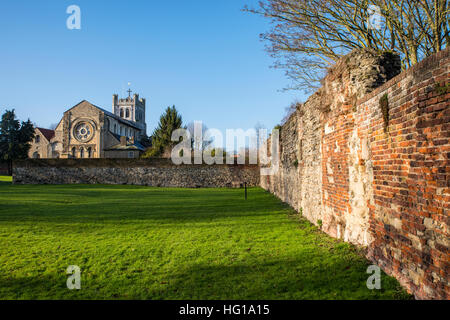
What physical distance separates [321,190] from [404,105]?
3730mm

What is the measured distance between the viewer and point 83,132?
51.8 metres

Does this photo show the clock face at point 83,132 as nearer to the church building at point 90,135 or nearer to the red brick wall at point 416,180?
the church building at point 90,135

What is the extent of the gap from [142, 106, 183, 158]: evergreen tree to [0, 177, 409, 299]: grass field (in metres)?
36.4

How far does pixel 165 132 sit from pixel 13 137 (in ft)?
72.3

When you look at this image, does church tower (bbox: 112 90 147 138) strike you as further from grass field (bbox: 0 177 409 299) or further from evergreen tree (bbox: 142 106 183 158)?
grass field (bbox: 0 177 409 299)

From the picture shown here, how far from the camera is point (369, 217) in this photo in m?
4.42

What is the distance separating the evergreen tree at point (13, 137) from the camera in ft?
139

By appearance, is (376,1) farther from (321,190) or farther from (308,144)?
(321,190)

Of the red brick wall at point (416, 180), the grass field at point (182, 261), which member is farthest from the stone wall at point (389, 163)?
the grass field at point (182, 261)

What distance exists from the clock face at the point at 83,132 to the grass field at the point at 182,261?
46966 mm

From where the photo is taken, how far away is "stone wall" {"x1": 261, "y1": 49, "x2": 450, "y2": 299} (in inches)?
108

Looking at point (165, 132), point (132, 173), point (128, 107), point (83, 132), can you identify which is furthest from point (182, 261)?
point (128, 107)

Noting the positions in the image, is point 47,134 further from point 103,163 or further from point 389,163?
point 389,163
